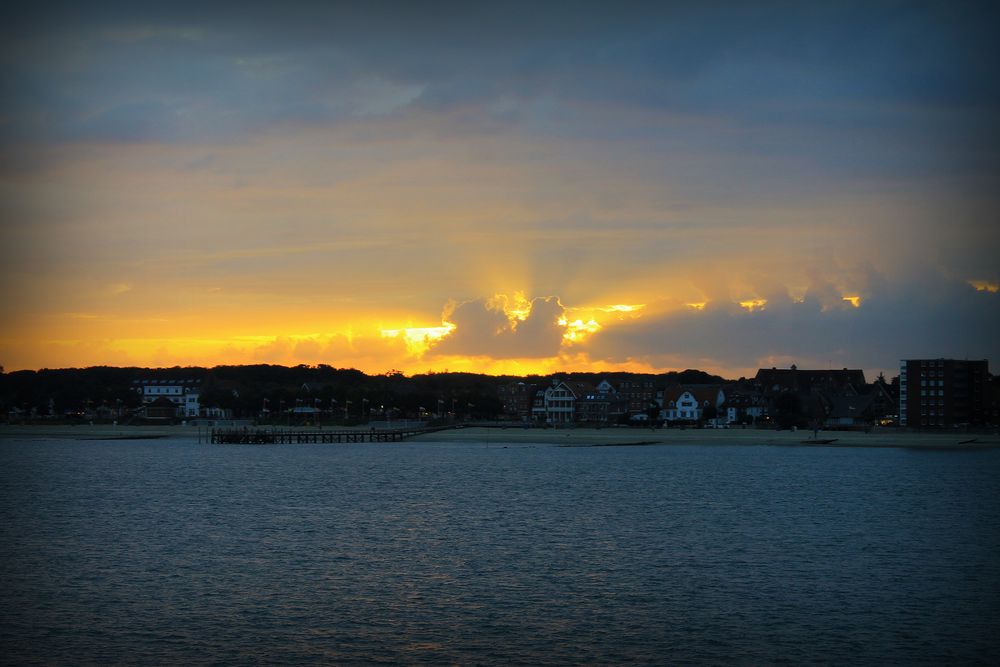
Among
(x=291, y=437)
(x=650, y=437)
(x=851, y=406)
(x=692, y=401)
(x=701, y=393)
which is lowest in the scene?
(x=291, y=437)

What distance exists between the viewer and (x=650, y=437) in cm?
15988

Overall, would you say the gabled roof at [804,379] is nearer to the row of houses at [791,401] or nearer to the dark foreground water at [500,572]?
the row of houses at [791,401]

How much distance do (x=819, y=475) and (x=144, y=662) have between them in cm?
7197

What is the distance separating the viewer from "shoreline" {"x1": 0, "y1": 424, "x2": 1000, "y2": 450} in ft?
449

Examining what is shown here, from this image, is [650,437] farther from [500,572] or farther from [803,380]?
[500,572]

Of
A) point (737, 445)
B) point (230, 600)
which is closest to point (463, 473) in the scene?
point (230, 600)

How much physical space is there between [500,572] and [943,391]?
136m

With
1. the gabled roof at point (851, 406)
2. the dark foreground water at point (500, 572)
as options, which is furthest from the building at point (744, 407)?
the dark foreground water at point (500, 572)

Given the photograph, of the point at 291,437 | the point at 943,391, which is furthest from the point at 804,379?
the point at 291,437

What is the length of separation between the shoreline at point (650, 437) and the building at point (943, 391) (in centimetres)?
645

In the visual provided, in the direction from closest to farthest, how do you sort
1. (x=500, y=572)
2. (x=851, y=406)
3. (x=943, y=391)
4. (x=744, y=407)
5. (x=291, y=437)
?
(x=500, y=572) → (x=291, y=437) → (x=943, y=391) → (x=851, y=406) → (x=744, y=407)

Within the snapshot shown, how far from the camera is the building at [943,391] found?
154500mm

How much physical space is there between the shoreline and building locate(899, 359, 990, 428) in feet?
21.2

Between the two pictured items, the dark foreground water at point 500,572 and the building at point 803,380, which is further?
the building at point 803,380
